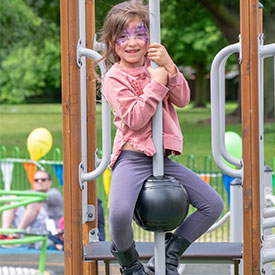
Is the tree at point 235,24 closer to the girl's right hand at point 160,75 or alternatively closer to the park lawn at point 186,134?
the park lawn at point 186,134

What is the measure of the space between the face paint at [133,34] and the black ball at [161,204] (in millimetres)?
598

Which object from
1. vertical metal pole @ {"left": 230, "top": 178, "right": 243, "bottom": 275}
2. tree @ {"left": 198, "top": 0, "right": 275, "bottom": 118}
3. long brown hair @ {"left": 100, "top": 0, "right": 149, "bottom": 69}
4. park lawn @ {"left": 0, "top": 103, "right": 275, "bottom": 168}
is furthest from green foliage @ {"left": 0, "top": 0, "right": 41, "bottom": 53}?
long brown hair @ {"left": 100, "top": 0, "right": 149, "bottom": 69}

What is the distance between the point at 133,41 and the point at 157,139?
438 mm

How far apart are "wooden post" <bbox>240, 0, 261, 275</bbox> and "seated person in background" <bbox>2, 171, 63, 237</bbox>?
4.56m

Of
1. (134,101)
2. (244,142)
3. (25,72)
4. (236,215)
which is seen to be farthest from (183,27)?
(134,101)

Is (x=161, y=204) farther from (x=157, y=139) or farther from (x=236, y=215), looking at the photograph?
(x=236, y=215)

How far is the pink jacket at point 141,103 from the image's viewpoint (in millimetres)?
2826

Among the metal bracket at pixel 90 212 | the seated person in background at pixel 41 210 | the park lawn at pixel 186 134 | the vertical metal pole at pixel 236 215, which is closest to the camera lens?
the metal bracket at pixel 90 212

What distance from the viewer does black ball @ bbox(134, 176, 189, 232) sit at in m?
2.87

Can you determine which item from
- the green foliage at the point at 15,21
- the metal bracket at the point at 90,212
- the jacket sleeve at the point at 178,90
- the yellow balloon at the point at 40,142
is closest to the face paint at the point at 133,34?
the jacket sleeve at the point at 178,90

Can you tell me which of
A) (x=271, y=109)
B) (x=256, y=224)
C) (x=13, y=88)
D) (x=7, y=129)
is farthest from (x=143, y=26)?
(x=13, y=88)

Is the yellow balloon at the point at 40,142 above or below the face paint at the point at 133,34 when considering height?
below

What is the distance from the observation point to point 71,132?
3.21 metres

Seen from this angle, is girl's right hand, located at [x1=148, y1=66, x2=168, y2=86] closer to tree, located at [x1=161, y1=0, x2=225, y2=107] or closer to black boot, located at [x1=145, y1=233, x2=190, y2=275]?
black boot, located at [x1=145, y1=233, x2=190, y2=275]
